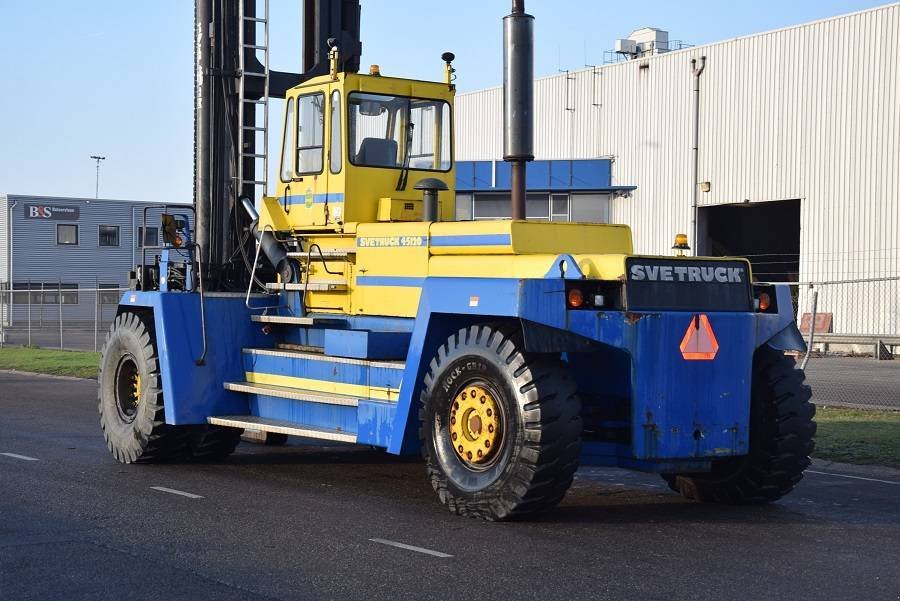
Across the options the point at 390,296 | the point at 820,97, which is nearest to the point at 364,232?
the point at 390,296

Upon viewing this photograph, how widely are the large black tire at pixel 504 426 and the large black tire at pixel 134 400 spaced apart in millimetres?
3527

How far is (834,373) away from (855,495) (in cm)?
1505

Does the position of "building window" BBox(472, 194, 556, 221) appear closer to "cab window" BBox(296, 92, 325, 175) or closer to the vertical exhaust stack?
"cab window" BBox(296, 92, 325, 175)

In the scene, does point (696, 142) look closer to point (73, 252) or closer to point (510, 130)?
point (510, 130)

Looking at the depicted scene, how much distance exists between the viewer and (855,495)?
10414 millimetres

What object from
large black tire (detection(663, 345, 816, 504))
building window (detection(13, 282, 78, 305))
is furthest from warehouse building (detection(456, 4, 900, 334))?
building window (detection(13, 282, 78, 305))

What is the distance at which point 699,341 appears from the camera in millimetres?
8789

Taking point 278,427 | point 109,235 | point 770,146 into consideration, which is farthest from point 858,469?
point 109,235

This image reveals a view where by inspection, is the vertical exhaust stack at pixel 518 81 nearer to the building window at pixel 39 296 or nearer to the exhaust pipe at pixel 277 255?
the exhaust pipe at pixel 277 255

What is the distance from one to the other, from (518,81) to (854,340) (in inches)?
962

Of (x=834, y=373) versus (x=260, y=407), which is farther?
(x=834, y=373)

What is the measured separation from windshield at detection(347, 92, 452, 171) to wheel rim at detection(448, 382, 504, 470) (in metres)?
3.04

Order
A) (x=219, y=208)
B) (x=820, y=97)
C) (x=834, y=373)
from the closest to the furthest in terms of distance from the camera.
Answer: (x=219, y=208) → (x=834, y=373) → (x=820, y=97)

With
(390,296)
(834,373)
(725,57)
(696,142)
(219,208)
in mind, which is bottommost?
(834,373)
